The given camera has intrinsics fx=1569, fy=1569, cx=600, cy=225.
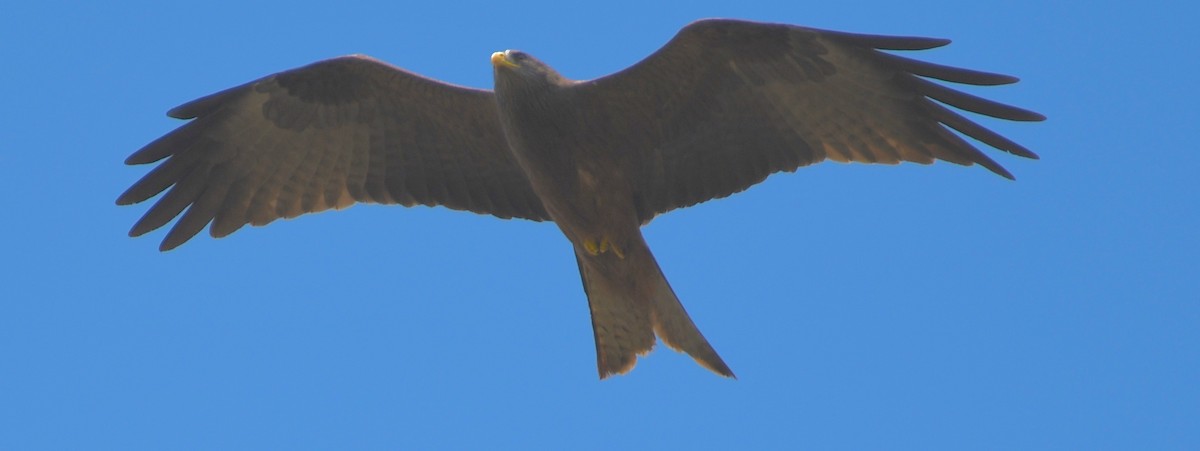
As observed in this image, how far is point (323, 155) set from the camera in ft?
31.7

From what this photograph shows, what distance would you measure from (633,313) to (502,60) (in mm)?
1697

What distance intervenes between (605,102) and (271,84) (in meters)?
2.13

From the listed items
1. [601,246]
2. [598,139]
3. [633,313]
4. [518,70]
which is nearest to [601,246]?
[601,246]

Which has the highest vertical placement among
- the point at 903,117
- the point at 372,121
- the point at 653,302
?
the point at 372,121

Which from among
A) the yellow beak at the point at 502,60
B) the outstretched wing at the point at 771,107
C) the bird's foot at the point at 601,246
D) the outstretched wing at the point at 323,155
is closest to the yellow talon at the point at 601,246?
the bird's foot at the point at 601,246

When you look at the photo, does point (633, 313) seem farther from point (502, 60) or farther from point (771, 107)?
point (502, 60)

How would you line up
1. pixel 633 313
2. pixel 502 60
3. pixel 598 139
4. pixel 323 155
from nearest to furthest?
pixel 502 60 < pixel 598 139 < pixel 633 313 < pixel 323 155

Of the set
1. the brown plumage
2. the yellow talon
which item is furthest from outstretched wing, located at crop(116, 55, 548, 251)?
the yellow talon

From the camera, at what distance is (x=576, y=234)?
29.4 ft

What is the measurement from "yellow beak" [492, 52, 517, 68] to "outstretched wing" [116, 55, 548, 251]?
74cm

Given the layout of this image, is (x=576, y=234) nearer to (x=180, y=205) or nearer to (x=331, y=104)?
(x=331, y=104)

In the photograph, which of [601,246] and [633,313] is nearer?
[601,246]

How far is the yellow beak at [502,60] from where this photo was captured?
850 centimetres

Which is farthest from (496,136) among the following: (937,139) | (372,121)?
(937,139)
